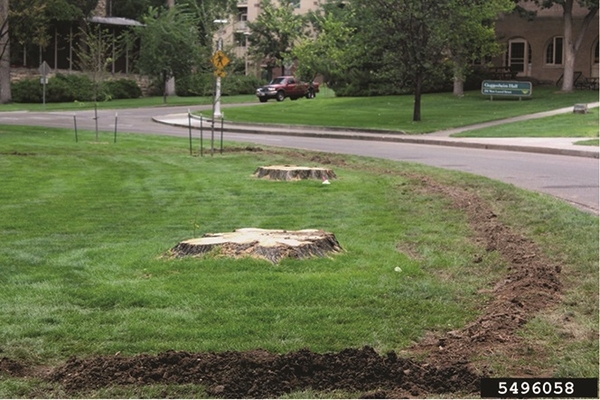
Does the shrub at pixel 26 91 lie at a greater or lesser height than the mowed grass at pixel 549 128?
greater

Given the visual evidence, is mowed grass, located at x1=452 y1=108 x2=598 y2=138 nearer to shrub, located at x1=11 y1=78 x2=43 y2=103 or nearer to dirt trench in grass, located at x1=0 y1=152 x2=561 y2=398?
dirt trench in grass, located at x1=0 y1=152 x2=561 y2=398

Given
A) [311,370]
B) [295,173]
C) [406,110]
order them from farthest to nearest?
[406,110]
[295,173]
[311,370]

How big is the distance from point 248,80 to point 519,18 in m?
24.2

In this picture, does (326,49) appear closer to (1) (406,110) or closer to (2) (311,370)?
(1) (406,110)

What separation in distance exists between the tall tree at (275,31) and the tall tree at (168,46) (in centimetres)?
2237

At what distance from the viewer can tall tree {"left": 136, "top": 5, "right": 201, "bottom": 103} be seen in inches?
2324

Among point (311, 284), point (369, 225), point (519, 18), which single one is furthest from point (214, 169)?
point (519, 18)

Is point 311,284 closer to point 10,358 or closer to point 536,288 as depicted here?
point 536,288

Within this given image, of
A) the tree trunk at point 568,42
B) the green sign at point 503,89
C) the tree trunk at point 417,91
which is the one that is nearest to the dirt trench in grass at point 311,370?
the tree trunk at point 417,91

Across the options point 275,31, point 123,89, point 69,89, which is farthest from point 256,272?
point 275,31

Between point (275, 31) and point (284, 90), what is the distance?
2357 cm

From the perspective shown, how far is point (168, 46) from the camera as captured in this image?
5994cm

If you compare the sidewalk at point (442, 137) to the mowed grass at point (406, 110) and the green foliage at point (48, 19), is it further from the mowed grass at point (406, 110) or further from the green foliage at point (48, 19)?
the green foliage at point (48, 19)

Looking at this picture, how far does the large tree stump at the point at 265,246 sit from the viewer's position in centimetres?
888
